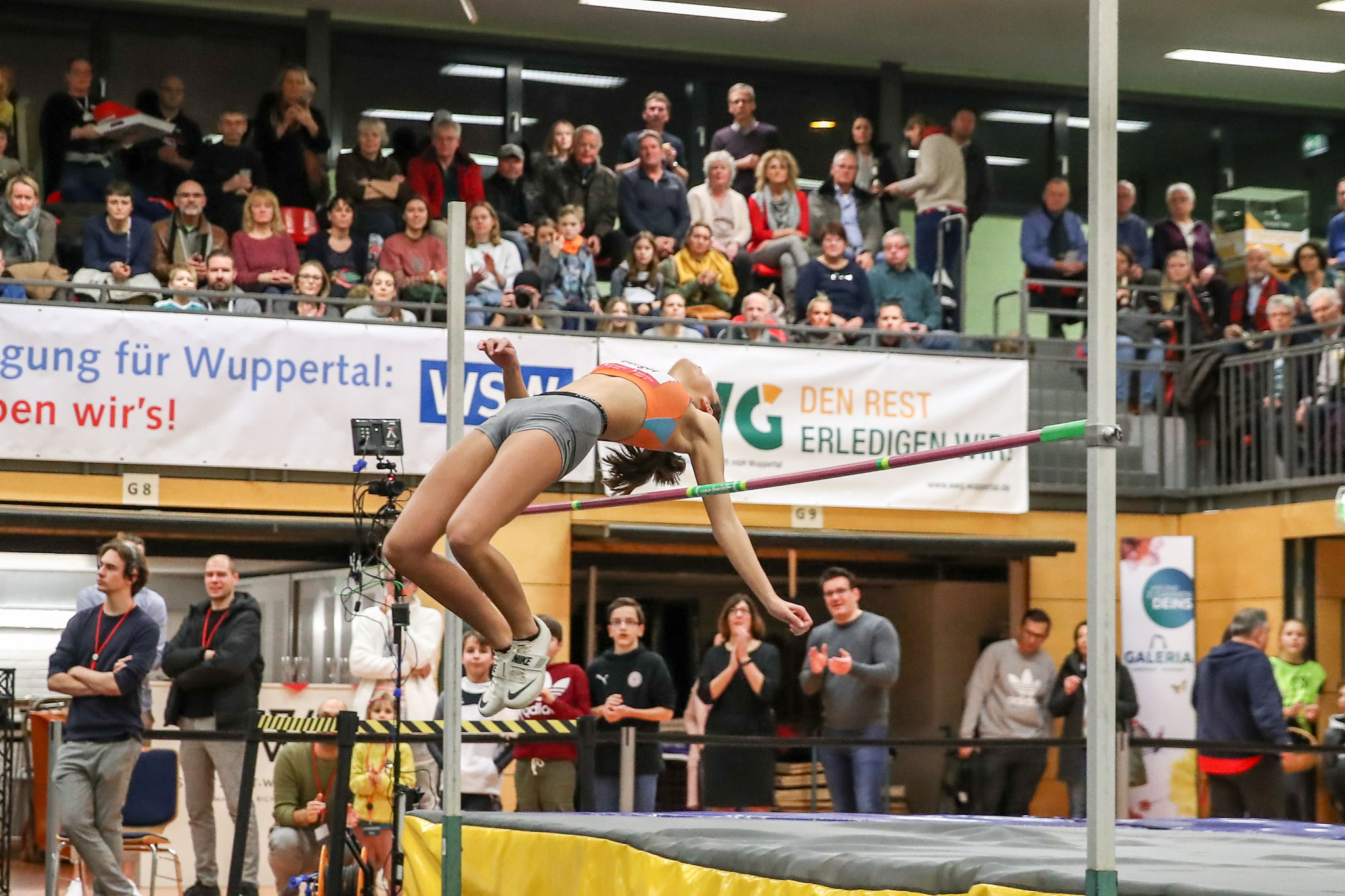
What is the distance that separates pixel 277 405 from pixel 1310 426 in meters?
6.36

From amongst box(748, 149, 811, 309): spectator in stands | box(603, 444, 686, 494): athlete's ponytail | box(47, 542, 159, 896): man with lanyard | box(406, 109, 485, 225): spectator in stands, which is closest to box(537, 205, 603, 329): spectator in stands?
box(406, 109, 485, 225): spectator in stands

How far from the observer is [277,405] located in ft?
34.1

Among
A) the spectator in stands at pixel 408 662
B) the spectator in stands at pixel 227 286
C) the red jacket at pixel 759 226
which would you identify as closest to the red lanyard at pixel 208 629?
the spectator in stands at pixel 408 662

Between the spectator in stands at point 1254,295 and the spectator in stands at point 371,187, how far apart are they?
18.0 ft

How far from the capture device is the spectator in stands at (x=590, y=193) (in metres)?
11.9

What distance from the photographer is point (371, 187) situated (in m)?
11.6

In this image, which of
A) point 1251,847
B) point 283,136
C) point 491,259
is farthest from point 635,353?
point 1251,847

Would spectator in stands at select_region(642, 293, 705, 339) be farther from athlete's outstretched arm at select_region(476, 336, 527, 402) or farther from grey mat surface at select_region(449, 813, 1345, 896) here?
athlete's outstretched arm at select_region(476, 336, 527, 402)

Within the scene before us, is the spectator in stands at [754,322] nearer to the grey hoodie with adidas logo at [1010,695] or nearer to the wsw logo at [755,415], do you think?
the wsw logo at [755,415]

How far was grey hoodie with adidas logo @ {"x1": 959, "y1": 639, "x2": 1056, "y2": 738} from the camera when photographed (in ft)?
33.6

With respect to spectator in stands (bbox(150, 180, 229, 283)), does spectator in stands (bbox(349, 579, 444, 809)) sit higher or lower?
lower

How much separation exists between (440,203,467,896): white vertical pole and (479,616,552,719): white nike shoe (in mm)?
804

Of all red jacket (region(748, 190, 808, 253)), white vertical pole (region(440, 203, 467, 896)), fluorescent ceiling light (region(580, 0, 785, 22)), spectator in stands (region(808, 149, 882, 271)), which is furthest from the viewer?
fluorescent ceiling light (region(580, 0, 785, 22))

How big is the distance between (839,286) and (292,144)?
145 inches
